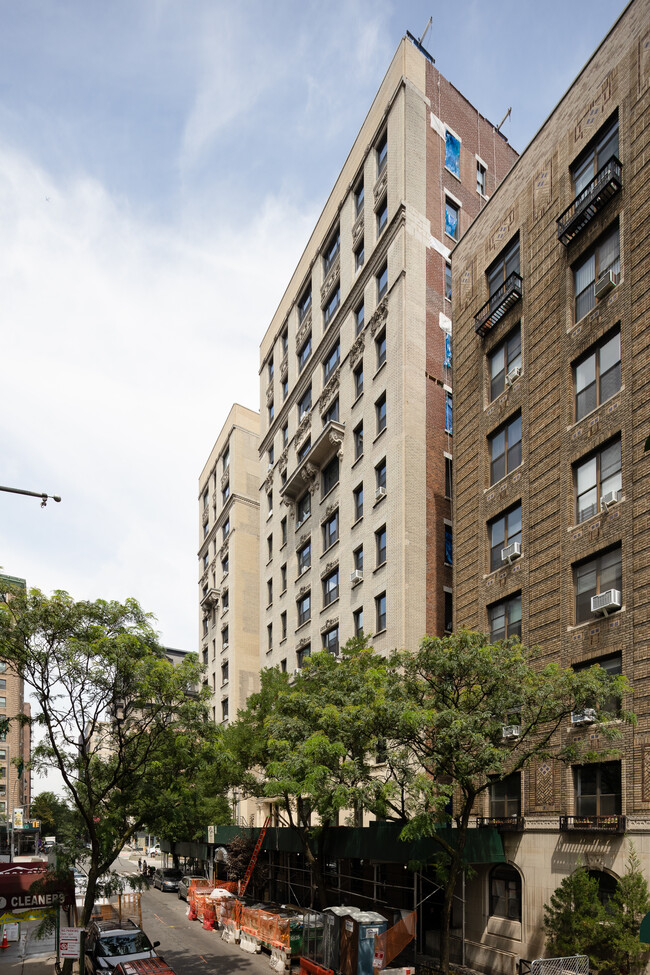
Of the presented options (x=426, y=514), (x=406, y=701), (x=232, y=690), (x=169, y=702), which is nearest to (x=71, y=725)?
(x=169, y=702)

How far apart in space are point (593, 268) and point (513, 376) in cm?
503

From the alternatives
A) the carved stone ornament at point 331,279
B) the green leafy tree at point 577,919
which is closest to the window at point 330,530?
the carved stone ornament at point 331,279

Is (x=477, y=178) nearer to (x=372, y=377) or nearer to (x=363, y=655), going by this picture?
(x=372, y=377)

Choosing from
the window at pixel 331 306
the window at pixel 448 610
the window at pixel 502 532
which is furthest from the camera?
the window at pixel 331 306

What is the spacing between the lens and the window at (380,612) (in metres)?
36.0

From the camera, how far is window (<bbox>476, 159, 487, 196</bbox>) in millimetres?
44156

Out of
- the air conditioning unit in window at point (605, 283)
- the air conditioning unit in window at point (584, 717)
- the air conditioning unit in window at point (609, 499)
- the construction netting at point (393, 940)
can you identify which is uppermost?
the air conditioning unit in window at point (605, 283)

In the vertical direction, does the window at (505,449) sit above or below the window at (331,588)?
above

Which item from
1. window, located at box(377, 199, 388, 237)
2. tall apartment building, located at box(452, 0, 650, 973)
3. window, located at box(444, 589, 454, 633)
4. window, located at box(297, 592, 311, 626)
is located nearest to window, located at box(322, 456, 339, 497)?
window, located at box(297, 592, 311, 626)

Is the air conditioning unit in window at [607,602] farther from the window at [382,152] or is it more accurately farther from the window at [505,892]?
the window at [382,152]

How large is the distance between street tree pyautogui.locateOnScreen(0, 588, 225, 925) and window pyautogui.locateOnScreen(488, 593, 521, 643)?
1065 centimetres

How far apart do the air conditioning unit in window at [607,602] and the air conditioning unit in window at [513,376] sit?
9422 mm

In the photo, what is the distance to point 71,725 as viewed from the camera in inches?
925

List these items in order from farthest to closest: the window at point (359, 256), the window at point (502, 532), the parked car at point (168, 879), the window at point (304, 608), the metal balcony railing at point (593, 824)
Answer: the parked car at point (168, 879) → the window at point (304, 608) → the window at point (359, 256) → the window at point (502, 532) → the metal balcony railing at point (593, 824)
